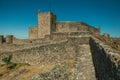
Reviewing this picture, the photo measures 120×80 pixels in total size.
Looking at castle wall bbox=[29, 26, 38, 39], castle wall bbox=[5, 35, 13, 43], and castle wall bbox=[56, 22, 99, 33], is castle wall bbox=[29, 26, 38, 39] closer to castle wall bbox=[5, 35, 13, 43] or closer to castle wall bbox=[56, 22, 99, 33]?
castle wall bbox=[5, 35, 13, 43]

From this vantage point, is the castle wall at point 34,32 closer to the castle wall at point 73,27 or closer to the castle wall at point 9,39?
the castle wall at point 9,39

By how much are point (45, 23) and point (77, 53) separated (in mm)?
28938

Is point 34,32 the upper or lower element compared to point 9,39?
upper

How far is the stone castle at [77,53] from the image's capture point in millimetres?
7977

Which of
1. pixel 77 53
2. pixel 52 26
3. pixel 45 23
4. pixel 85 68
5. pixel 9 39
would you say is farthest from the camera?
pixel 9 39

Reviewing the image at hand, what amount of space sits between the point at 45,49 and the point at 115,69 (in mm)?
18289

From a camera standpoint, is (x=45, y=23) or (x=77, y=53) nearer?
(x=77, y=53)

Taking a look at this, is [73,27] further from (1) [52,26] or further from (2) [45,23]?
(2) [45,23]

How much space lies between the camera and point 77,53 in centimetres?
1930

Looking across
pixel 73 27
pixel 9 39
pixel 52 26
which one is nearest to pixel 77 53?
pixel 73 27

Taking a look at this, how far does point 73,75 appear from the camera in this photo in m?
13.8

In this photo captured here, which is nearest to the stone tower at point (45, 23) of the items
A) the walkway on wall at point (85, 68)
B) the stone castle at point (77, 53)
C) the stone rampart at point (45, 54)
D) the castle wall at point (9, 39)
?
the stone castle at point (77, 53)

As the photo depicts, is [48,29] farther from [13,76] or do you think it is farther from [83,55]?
[83,55]

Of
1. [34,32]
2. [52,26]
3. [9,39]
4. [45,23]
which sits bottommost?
[9,39]
